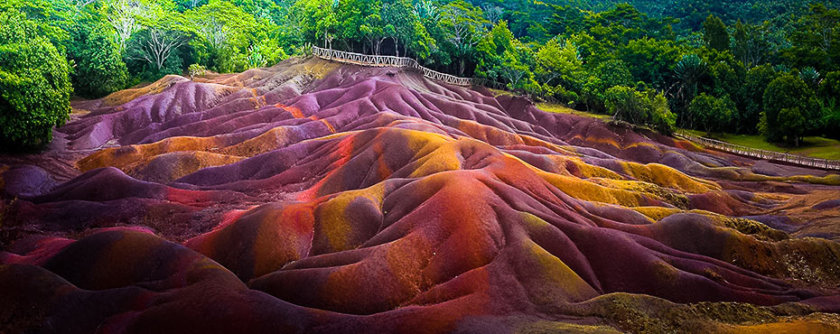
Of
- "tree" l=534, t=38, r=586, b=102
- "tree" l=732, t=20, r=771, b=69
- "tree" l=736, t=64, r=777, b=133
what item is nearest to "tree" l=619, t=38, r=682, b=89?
"tree" l=534, t=38, r=586, b=102

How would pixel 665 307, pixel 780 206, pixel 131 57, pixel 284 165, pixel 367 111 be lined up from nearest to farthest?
pixel 665 307 < pixel 780 206 < pixel 284 165 < pixel 367 111 < pixel 131 57

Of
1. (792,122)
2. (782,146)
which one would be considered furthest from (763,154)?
(782,146)

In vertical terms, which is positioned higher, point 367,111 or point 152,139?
point 367,111

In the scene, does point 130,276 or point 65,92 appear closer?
point 130,276

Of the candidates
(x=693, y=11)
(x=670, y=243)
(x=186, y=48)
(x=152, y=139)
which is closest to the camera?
(x=670, y=243)

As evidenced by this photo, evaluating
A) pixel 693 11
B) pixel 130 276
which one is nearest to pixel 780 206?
pixel 130 276

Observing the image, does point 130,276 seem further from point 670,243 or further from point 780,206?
point 780,206

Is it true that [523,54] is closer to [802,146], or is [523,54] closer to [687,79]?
[687,79]
